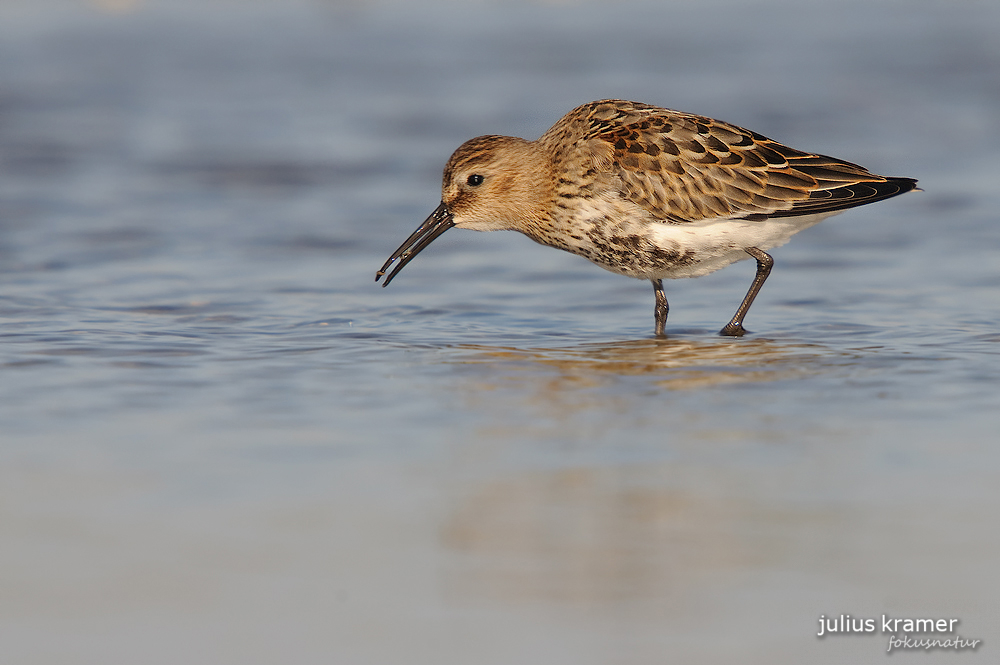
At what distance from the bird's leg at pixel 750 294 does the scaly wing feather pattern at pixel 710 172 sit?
40 centimetres

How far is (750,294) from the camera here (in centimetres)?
851

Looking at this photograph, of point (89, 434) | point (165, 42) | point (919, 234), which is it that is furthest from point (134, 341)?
point (165, 42)

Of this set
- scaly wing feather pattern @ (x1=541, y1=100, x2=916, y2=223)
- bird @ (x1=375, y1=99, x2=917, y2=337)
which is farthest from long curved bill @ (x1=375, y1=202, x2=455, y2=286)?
scaly wing feather pattern @ (x1=541, y1=100, x2=916, y2=223)

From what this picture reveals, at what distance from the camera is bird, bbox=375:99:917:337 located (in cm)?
820

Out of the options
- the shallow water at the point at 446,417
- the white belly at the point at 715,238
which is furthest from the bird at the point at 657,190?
the shallow water at the point at 446,417

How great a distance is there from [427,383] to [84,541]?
264 centimetres

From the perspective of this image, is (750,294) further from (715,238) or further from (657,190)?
(657,190)

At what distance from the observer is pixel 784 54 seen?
816 inches

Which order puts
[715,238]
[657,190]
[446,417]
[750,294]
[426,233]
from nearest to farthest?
[446,417], [657,190], [715,238], [750,294], [426,233]

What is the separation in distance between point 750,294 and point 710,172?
0.90 meters

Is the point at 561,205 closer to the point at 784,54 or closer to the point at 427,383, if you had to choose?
the point at 427,383

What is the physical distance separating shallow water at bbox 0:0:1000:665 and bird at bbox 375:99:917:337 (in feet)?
1.95

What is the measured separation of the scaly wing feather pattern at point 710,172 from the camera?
324 inches

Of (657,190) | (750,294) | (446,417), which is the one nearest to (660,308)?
(750,294)
